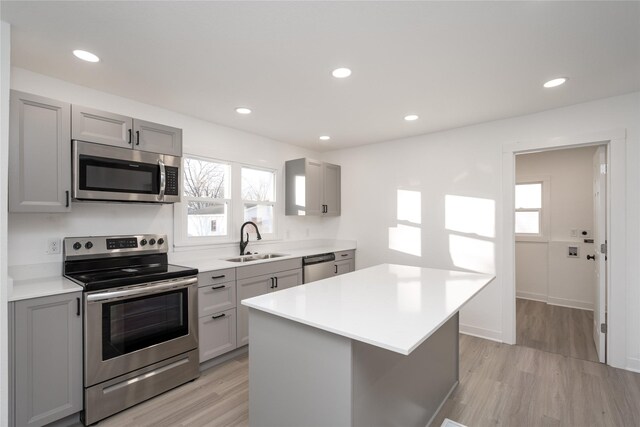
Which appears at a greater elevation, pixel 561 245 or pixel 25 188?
pixel 25 188

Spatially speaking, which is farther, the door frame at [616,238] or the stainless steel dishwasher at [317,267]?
the stainless steel dishwasher at [317,267]

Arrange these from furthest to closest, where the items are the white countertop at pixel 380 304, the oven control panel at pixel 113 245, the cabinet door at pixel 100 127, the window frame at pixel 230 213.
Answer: the window frame at pixel 230 213, the oven control panel at pixel 113 245, the cabinet door at pixel 100 127, the white countertop at pixel 380 304

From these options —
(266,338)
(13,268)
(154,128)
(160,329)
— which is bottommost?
(160,329)

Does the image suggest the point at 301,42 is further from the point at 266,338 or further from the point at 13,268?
the point at 13,268

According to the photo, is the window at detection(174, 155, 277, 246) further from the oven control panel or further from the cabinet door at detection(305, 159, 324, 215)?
the cabinet door at detection(305, 159, 324, 215)

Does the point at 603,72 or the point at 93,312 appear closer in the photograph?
the point at 93,312

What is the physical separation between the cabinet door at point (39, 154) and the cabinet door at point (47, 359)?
67cm

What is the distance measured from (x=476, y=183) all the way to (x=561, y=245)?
7.31 ft

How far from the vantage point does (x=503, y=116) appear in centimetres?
329

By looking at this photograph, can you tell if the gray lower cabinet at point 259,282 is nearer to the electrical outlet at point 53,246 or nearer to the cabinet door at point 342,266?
the cabinet door at point 342,266

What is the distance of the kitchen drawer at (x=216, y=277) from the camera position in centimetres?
270

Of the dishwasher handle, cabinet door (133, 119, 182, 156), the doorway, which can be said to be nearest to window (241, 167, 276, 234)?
the dishwasher handle

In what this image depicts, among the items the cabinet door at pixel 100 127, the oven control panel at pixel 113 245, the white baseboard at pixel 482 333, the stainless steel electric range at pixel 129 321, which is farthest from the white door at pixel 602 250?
the cabinet door at pixel 100 127

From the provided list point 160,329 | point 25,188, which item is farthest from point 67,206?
point 160,329
